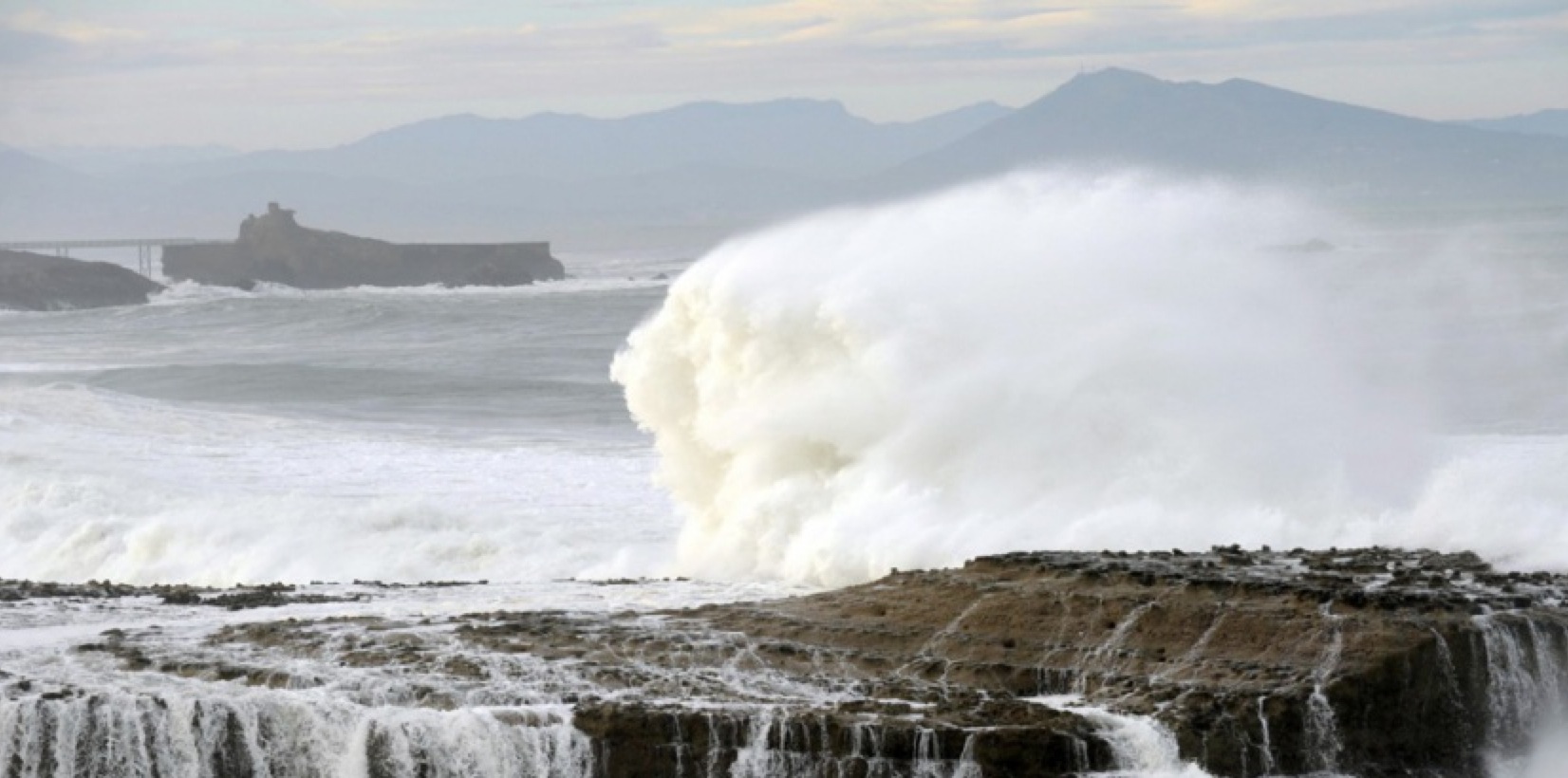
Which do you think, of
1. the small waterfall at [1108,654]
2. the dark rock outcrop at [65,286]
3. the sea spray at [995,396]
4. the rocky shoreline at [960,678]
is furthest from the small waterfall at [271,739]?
the dark rock outcrop at [65,286]

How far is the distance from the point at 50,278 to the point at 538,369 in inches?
2013

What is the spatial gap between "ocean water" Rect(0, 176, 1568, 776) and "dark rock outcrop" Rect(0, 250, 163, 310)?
2307 inches

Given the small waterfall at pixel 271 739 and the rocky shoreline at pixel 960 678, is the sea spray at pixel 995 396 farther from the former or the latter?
the small waterfall at pixel 271 739

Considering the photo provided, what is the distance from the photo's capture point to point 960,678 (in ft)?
54.9

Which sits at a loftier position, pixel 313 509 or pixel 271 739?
pixel 313 509

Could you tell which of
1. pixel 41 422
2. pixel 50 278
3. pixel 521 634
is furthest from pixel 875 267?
pixel 50 278

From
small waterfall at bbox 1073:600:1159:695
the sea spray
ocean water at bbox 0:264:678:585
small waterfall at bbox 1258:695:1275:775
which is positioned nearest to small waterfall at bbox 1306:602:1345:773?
small waterfall at bbox 1258:695:1275:775

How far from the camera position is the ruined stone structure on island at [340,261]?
109062 millimetres

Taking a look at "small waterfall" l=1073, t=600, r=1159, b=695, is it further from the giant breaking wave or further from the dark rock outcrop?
the dark rock outcrop

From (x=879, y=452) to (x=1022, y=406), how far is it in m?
1.56

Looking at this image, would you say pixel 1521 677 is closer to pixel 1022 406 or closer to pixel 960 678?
pixel 960 678

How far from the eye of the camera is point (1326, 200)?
165 m

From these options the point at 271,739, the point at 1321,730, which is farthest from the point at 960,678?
the point at 271,739

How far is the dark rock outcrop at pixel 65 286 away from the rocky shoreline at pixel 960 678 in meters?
82.5
